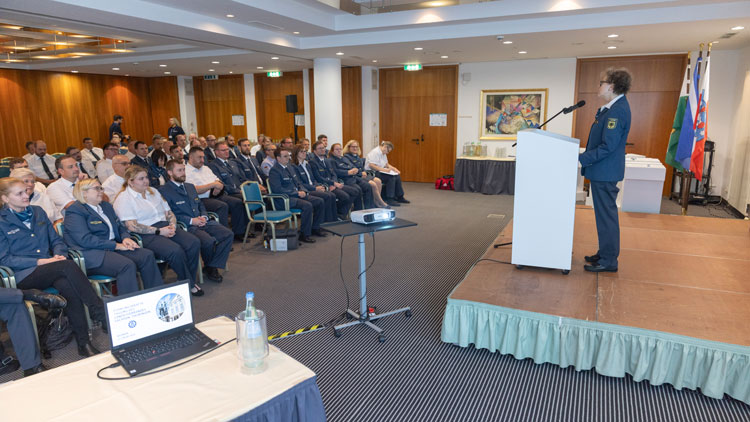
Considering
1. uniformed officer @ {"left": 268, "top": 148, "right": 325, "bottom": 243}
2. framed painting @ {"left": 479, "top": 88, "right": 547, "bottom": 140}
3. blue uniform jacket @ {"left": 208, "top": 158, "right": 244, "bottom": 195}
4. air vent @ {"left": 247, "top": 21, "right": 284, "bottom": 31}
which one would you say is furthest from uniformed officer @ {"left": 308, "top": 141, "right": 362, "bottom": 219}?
framed painting @ {"left": 479, "top": 88, "right": 547, "bottom": 140}

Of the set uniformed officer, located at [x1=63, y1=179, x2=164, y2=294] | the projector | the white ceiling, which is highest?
the white ceiling

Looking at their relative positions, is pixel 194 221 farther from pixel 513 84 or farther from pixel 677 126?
pixel 513 84

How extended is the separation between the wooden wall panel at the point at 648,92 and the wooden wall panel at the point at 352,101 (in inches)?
194

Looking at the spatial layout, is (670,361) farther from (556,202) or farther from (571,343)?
(556,202)

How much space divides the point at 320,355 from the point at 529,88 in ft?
28.7

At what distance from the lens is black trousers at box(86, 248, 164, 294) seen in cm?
377

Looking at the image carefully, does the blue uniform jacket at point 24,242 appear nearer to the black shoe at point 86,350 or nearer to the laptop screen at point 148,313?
the black shoe at point 86,350

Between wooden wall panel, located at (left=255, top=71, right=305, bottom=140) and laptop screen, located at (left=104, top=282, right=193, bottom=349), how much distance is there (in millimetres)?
11249

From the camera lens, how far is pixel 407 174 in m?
12.1

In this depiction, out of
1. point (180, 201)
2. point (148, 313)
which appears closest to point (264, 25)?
point (180, 201)

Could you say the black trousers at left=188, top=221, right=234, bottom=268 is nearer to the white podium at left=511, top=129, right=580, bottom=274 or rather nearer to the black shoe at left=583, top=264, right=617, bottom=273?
the white podium at left=511, top=129, right=580, bottom=274

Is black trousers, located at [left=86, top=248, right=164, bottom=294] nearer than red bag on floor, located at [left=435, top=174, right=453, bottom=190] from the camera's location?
Yes

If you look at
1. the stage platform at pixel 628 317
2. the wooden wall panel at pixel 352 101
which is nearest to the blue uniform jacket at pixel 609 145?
the stage platform at pixel 628 317

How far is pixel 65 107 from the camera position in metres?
12.9
